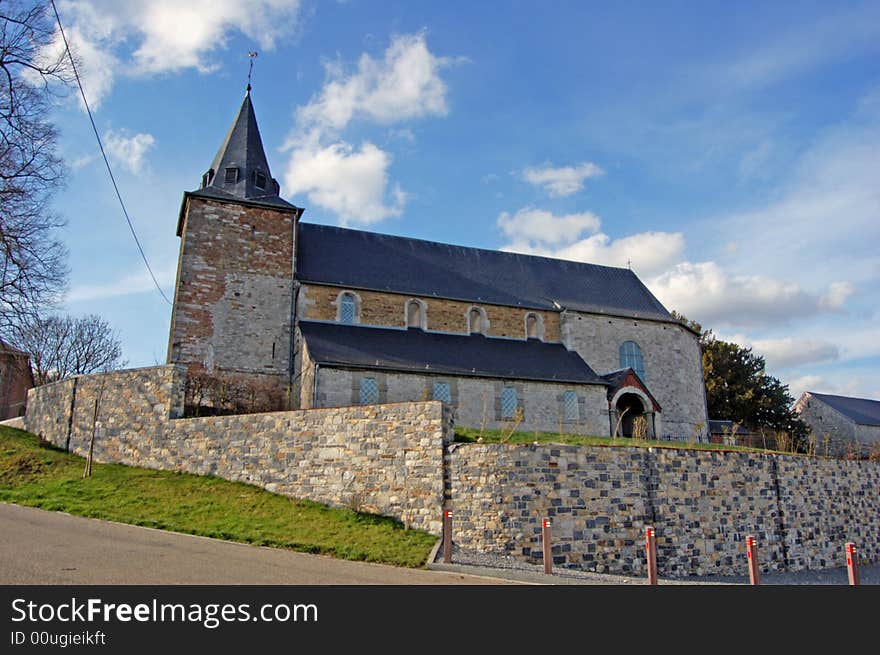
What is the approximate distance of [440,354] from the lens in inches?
936

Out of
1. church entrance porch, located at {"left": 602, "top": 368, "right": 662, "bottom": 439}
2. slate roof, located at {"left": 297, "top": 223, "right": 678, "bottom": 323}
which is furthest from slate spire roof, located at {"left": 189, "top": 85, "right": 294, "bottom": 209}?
church entrance porch, located at {"left": 602, "top": 368, "right": 662, "bottom": 439}

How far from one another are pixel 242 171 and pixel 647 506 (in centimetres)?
1955

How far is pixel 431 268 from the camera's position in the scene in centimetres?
2825

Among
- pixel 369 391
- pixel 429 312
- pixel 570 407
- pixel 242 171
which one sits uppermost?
pixel 242 171

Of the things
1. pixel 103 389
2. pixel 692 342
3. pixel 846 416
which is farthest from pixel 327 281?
pixel 846 416

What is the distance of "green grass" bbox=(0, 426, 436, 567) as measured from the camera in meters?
11.6

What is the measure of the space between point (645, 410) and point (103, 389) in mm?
19322

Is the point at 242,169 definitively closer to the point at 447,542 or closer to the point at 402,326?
the point at 402,326

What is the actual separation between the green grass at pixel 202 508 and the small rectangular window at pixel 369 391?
22.1 ft

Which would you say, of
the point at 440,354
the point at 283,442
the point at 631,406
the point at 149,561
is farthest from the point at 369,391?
the point at 149,561

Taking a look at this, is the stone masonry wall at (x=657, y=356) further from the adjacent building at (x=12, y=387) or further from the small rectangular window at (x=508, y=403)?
the adjacent building at (x=12, y=387)

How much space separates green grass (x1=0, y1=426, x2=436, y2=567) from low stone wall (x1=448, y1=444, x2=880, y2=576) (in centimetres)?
164
